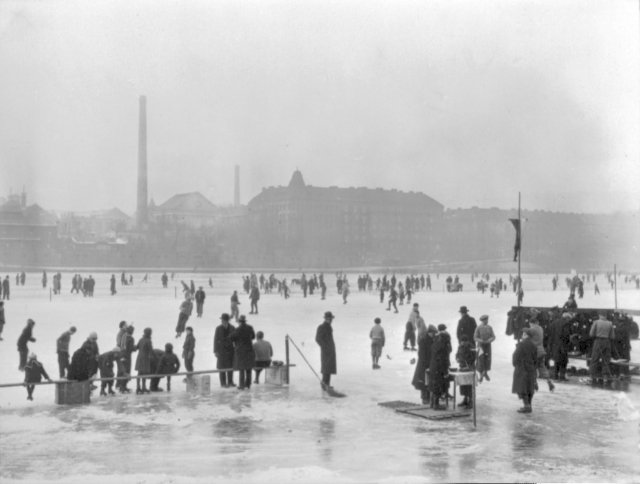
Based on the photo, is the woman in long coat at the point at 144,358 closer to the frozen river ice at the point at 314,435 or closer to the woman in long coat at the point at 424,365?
the frozen river ice at the point at 314,435

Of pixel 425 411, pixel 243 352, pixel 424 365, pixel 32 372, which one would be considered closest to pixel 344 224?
pixel 243 352

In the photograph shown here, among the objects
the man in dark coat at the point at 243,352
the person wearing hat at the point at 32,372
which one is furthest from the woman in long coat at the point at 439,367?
the person wearing hat at the point at 32,372

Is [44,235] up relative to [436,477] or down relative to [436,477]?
up

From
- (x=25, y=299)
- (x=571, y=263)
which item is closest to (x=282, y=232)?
(x=571, y=263)

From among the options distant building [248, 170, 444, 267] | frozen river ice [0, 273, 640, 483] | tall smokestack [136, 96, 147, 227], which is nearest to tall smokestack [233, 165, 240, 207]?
distant building [248, 170, 444, 267]

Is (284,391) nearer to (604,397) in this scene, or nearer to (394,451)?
(394,451)

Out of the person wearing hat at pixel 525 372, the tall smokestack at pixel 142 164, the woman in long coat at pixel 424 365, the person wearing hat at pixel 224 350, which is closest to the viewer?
the person wearing hat at pixel 525 372

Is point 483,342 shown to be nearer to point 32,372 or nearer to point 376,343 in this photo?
point 376,343

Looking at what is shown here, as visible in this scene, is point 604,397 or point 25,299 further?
point 25,299
